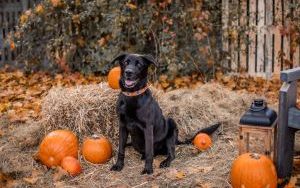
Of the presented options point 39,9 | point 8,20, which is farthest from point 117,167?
point 8,20

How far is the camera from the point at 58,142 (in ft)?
15.1

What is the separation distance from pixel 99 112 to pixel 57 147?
0.69m

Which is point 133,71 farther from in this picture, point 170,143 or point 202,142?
point 202,142

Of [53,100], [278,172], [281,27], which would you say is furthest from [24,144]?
[281,27]

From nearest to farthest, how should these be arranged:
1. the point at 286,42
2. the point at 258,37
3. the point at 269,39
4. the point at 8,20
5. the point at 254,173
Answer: the point at 254,173, the point at 286,42, the point at 269,39, the point at 258,37, the point at 8,20

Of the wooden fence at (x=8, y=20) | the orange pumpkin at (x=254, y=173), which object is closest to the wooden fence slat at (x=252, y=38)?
the wooden fence at (x=8, y=20)

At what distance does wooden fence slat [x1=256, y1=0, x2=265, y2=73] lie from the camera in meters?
8.89

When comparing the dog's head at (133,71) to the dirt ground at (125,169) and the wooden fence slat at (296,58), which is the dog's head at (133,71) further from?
the wooden fence slat at (296,58)

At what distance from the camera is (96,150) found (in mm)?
4582

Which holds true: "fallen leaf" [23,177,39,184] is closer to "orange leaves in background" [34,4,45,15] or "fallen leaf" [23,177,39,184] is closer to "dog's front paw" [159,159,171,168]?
"dog's front paw" [159,159,171,168]

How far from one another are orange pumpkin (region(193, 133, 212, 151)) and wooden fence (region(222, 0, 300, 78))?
12.8 feet

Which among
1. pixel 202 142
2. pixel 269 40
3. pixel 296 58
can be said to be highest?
pixel 269 40

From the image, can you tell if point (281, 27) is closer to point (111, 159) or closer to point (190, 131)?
point (190, 131)

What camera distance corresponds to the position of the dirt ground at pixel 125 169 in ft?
13.6
